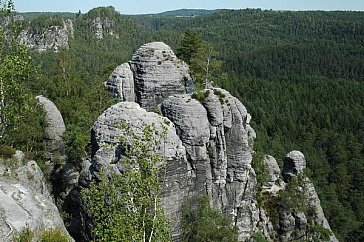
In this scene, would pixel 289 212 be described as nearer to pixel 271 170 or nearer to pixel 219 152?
pixel 271 170

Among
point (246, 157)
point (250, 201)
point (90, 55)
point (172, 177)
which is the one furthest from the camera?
point (90, 55)

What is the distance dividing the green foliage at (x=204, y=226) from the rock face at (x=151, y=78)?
10.6 metres

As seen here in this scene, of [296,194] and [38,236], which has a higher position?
[38,236]

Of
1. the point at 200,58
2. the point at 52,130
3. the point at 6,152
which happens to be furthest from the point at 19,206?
the point at 200,58

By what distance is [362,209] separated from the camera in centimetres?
6462

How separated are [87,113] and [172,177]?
14480 mm

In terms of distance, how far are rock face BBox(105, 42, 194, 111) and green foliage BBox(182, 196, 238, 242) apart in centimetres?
1065

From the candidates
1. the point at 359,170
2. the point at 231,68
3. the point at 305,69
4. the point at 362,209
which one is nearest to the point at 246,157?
the point at 362,209

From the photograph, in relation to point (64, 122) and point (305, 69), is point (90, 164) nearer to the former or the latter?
point (64, 122)

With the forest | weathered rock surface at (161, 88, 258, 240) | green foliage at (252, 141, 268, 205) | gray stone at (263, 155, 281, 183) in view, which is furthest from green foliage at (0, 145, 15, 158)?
gray stone at (263, 155, 281, 183)

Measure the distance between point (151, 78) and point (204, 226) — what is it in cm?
1382

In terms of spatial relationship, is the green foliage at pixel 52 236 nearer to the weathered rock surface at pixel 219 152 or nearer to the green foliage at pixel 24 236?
the green foliage at pixel 24 236

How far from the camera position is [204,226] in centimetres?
2866

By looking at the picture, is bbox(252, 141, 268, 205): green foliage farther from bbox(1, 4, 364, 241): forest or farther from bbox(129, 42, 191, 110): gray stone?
bbox(129, 42, 191, 110): gray stone
